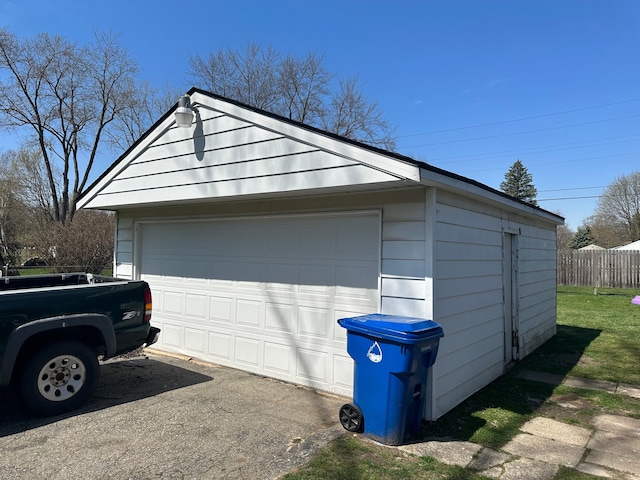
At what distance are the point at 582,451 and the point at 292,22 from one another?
538 inches

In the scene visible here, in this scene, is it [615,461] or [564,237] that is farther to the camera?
[564,237]

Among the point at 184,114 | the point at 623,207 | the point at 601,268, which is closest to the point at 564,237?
the point at 623,207

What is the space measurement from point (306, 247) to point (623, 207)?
42.2m

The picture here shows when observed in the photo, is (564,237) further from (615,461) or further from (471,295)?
(615,461)

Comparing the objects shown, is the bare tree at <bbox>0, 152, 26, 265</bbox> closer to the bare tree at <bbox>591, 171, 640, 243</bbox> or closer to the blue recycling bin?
the blue recycling bin

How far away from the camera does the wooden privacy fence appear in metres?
18.4

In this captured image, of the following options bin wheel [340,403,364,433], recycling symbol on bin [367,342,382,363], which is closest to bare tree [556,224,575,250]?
bin wheel [340,403,364,433]

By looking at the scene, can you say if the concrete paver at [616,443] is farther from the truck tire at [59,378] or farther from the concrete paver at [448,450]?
the truck tire at [59,378]

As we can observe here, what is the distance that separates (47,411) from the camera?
4207 millimetres

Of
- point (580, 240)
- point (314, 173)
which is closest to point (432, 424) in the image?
point (314, 173)

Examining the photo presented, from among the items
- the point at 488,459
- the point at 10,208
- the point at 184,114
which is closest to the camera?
the point at 488,459

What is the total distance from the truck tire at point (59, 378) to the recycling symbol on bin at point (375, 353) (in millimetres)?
2949

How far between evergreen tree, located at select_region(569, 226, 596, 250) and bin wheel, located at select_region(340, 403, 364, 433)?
4821 centimetres

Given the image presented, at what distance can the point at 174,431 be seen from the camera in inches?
155
